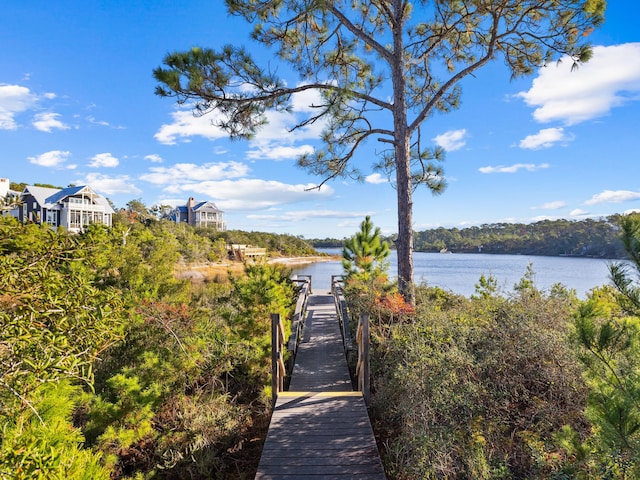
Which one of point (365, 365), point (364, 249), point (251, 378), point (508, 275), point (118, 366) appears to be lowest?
point (251, 378)

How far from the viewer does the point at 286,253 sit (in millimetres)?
44438

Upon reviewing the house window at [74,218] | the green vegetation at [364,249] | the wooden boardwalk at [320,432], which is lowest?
the wooden boardwalk at [320,432]

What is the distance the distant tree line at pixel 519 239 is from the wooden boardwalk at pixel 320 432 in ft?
25.6

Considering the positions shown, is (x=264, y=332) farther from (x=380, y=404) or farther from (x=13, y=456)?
(x=13, y=456)

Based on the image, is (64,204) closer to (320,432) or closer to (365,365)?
(365,365)

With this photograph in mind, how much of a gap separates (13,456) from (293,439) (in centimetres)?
297

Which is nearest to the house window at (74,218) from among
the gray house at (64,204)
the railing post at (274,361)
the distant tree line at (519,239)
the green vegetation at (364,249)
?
the gray house at (64,204)

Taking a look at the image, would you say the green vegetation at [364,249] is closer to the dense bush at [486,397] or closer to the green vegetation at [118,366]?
the green vegetation at [118,366]

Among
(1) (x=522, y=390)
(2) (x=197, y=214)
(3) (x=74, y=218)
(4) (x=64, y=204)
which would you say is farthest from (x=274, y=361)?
(2) (x=197, y=214)

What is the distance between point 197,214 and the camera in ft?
173

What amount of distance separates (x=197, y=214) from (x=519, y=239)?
135 ft

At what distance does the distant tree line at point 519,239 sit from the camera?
25458 mm

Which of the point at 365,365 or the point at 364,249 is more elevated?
the point at 364,249

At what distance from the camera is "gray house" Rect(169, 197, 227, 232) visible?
174 ft
